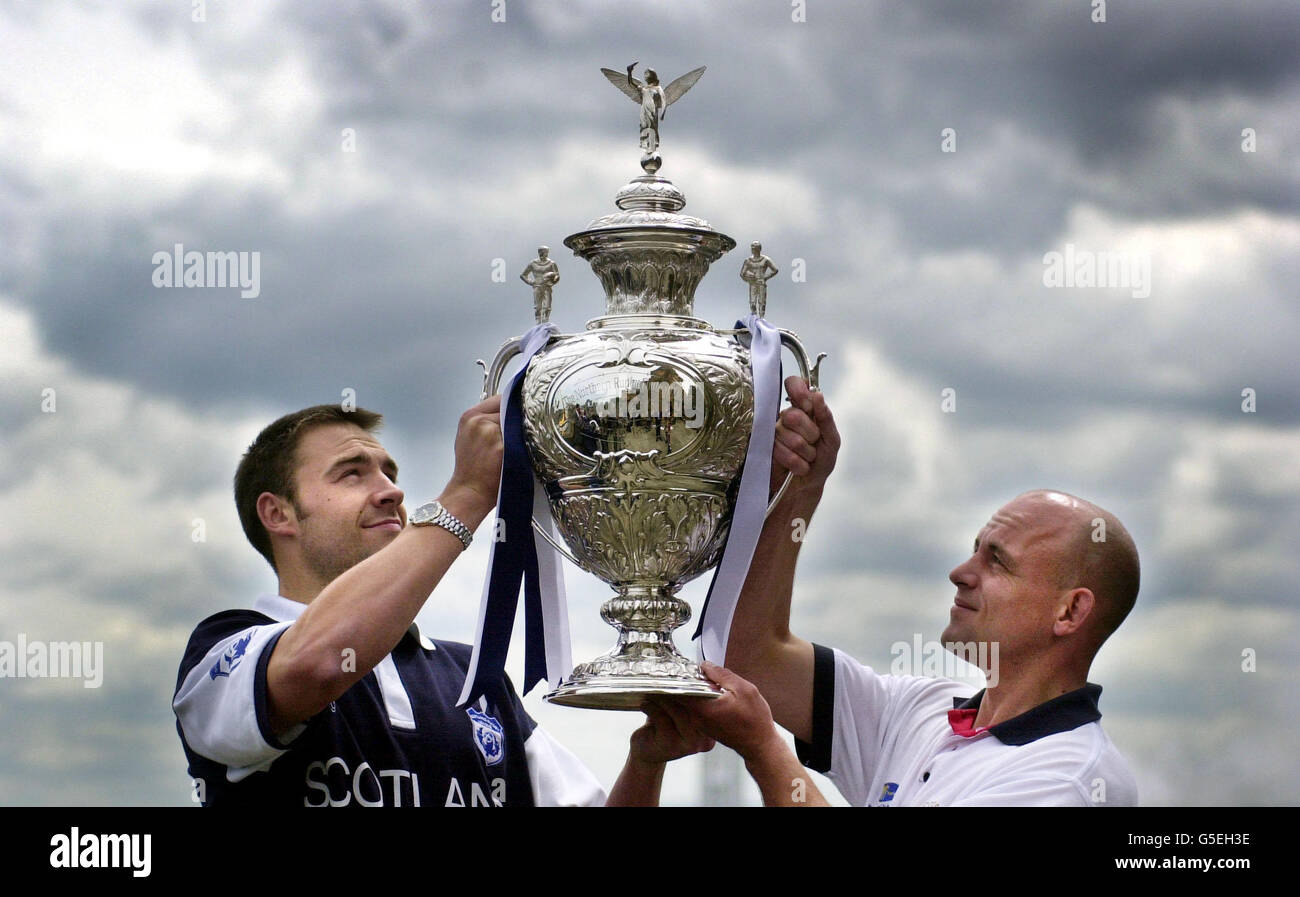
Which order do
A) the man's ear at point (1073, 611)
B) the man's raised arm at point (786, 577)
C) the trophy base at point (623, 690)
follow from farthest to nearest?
the man's ear at point (1073, 611), the man's raised arm at point (786, 577), the trophy base at point (623, 690)

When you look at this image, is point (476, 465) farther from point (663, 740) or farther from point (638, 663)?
point (663, 740)

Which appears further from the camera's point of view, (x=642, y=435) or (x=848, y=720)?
(x=848, y=720)

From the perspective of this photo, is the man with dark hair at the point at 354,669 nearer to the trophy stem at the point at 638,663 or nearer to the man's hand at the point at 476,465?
the man's hand at the point at 476,465

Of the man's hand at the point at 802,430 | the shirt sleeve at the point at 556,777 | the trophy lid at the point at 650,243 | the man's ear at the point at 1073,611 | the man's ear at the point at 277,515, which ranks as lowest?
the shirt sleeve at the point at 556,777

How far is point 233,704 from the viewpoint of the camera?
315cm

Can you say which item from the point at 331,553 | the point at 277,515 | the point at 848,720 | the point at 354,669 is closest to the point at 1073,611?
the point at 848,720

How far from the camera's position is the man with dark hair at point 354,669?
122 inches

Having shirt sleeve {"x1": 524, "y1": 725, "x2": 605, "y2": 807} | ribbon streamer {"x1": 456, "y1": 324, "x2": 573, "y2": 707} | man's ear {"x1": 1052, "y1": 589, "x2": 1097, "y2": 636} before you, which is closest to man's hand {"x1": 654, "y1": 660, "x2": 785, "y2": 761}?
ribbon streamer {"x1": 456, "y1": 324, "x2": 573, "y2": 707}

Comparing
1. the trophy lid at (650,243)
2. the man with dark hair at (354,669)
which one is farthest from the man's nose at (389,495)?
the trophy lid at (650,243)

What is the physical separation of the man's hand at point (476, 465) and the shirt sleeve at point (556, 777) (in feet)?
2.97

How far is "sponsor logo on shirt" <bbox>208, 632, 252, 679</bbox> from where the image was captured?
10.6 ft

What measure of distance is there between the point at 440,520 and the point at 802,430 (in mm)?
768

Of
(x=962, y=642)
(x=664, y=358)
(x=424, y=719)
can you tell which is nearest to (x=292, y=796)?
(x=424, y=719)

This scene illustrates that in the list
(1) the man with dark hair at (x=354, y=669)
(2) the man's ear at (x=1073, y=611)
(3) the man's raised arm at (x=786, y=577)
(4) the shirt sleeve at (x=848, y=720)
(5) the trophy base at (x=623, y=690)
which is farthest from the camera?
(4) the shirt sleeve at (x=848, y=720)
